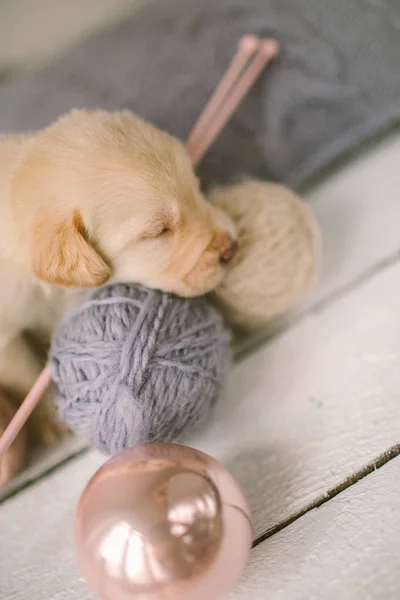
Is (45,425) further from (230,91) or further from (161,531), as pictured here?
(230,91)

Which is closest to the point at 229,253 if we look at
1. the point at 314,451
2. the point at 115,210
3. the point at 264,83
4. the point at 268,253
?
the point at 268,253

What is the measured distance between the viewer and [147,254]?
747mm

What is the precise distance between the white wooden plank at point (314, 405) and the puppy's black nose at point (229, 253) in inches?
7.4

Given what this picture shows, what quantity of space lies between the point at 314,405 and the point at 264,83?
58cm

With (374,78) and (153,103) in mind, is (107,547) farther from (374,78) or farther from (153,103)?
(374,78)

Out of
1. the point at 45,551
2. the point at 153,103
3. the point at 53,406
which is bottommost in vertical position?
the point at 45,551

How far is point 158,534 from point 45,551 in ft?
0.89

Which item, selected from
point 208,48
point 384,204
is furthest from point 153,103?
point 384,204

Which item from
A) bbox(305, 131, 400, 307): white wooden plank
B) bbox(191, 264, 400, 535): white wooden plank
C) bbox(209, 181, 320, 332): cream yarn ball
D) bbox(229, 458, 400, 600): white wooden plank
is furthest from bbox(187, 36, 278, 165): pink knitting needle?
bbox(229, 458, 400, 600): white wooden plank

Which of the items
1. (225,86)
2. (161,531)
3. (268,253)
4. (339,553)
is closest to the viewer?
(161,531)

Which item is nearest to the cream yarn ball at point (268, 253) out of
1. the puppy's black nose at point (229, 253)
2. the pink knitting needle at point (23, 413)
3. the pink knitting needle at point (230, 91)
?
the puppy's black nose at point (229, 253)

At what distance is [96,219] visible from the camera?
0.71 metres

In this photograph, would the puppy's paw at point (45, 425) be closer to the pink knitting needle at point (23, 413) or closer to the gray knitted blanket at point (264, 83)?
the pink knitting needle at point (23, 413)

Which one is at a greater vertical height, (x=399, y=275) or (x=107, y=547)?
(x=399, y=275)
